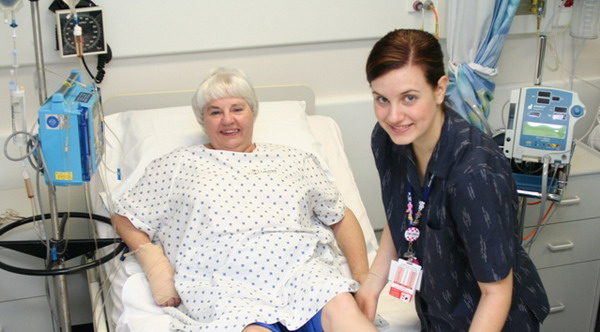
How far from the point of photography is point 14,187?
2.68m

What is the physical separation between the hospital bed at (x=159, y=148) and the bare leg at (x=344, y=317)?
0.47 feet

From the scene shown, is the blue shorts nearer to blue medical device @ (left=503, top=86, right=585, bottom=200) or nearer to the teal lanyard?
the teal lanyard

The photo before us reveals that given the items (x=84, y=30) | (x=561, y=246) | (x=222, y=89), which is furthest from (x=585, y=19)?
(x=84, y=30)

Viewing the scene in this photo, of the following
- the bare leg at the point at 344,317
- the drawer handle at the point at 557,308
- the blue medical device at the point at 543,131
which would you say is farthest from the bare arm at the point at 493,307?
the drawer handle at the point at 557,308

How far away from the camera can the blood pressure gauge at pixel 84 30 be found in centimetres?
249

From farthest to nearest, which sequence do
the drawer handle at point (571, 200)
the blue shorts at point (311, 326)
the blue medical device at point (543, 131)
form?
the drawer handle at point (571, 200) → the blue medical device at point (543, 131) → the blue shorts at point (311, 326)

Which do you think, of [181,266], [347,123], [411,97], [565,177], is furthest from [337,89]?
[411,97]

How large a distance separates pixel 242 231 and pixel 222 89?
0.48m

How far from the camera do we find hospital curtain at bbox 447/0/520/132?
278cm

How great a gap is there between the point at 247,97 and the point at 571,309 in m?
1.60

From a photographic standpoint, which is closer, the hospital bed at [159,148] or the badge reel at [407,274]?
the badge reel at [407,274]

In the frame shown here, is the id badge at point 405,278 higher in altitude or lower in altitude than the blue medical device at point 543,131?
lower

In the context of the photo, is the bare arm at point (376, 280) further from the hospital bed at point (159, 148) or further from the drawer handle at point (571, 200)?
the drawer handle at point (571, 200)

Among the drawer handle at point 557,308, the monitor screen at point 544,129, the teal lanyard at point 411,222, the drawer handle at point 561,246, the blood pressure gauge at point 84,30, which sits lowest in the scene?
the drawer handle at point 557,308
